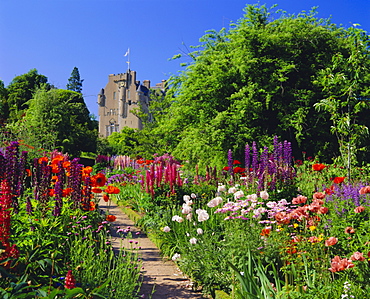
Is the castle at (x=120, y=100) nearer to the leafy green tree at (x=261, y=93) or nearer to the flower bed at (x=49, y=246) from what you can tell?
the leafy green tree at (x=261, y=93)

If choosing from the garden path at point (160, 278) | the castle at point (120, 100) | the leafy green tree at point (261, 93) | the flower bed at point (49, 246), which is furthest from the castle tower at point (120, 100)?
the flower bed at point (49, 246)

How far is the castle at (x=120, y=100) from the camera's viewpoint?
48000 millimetres

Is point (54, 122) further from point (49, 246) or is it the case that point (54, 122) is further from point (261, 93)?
point (49, 246)

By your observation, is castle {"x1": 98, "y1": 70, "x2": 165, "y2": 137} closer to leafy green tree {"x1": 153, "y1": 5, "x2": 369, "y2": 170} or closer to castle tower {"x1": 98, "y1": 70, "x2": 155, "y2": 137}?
castle tower {"x1": 98, "y1": 70, "x2": 155, "y2": 137}

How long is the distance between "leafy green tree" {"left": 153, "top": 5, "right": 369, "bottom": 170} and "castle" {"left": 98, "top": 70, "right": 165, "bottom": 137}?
35113 millimetres

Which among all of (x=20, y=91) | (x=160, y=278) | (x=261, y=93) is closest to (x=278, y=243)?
(x=160, y=278)

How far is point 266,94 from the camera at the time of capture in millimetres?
11312

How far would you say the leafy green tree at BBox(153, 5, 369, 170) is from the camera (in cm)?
1084

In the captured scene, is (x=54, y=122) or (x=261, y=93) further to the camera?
(x=54, y=122)

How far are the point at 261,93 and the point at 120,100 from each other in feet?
132

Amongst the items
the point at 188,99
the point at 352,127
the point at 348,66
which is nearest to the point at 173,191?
the point at 352,127

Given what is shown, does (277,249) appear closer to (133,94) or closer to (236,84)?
(236,84)

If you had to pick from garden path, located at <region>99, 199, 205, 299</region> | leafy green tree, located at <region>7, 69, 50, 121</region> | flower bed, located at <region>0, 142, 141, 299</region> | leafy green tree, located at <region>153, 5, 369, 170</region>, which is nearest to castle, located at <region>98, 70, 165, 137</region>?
leafy green tree, located at <region>7, 69, 50, 121</region>

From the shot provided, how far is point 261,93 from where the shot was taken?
11.4 metres
